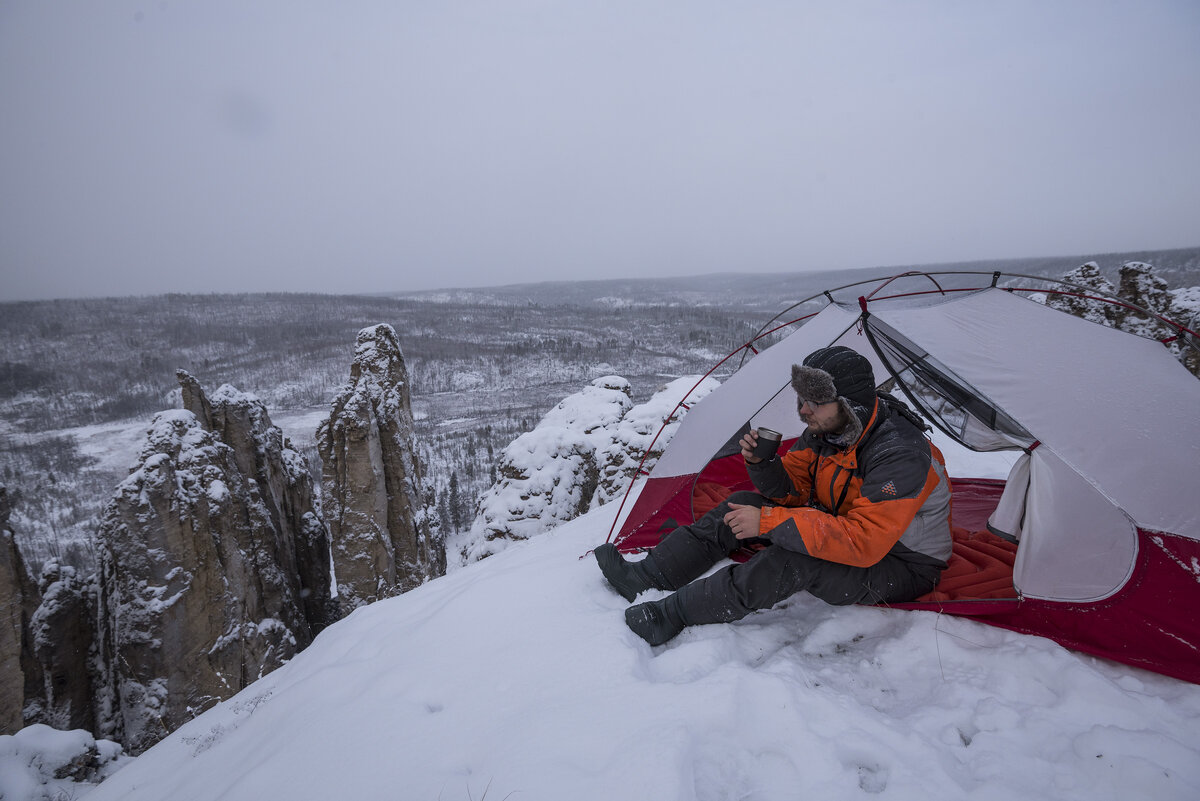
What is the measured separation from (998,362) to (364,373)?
51.0 feet

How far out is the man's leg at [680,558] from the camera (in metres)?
3.77

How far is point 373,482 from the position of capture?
14.0 m

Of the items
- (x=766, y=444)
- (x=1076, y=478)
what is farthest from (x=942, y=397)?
(x=766, y=444)

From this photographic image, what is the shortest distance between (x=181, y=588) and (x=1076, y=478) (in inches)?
557

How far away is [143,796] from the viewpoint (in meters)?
3.41

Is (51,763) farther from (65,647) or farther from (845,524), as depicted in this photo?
(845,524)

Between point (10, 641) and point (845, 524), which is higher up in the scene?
point (845, 524)

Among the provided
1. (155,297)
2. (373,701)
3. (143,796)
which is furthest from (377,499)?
(155,297)

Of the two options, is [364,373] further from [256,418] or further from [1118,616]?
[1118,616]

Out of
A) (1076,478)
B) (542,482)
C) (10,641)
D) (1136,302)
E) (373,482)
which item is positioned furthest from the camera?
(373,482)

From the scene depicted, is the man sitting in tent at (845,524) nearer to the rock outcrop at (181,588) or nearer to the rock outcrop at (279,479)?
the rock outcrop at (181,588)

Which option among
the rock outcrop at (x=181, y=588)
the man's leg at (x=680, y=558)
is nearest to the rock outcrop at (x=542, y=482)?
the rock outcrop at (x=181, y=588)

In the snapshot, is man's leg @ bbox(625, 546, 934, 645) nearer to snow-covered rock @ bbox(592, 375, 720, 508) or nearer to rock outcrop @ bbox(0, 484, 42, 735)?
snow-covered rock @ bbox(592, 375, 720, 508)

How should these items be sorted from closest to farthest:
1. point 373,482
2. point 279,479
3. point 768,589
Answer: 1. point 768,589
2. point 373,482
3. point 279,479
